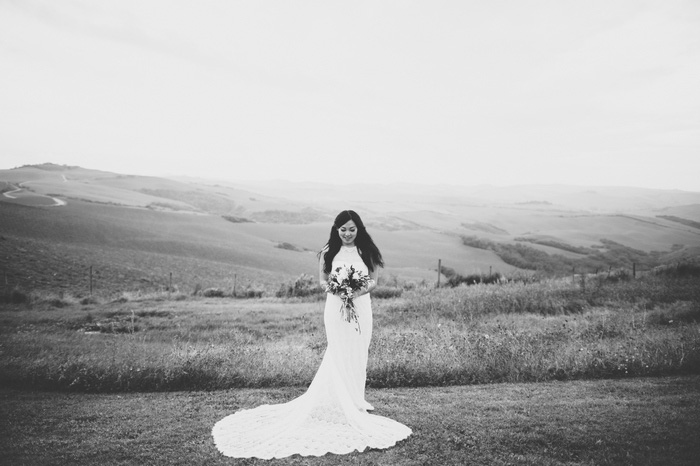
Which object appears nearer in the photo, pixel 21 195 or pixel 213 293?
pixel 213 293

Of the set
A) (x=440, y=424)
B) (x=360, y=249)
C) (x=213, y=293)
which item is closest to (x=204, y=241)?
(x=213, y=293)

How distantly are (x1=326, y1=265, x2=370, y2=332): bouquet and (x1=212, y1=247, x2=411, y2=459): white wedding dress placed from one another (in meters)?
0.16

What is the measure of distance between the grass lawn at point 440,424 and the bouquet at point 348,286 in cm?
164

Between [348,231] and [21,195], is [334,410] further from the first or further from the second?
[21,195]

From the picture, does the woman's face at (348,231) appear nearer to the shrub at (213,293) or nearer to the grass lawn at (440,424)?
the grass lawn at (440,424)

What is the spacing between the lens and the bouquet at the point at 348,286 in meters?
6.07

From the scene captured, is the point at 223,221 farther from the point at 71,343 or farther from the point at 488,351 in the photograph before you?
the point at 488,351

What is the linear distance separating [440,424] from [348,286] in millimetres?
2236

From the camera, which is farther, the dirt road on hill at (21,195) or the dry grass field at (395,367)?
the dirt road on hill at (21,195)

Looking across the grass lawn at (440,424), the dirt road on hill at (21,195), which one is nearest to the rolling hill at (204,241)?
the dirt road on hill at (21,195)

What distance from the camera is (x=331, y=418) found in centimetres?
590

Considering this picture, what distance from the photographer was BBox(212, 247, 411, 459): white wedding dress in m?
5.27

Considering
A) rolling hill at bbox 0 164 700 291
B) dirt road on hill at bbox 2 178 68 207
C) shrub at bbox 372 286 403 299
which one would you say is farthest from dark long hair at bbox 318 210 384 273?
dirt road on hill at bbox 2 178 68 207

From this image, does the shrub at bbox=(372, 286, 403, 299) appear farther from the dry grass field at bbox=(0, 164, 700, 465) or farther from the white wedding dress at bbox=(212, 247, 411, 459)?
the white wedding dress at bbox=(212, 247, 411, 459)
